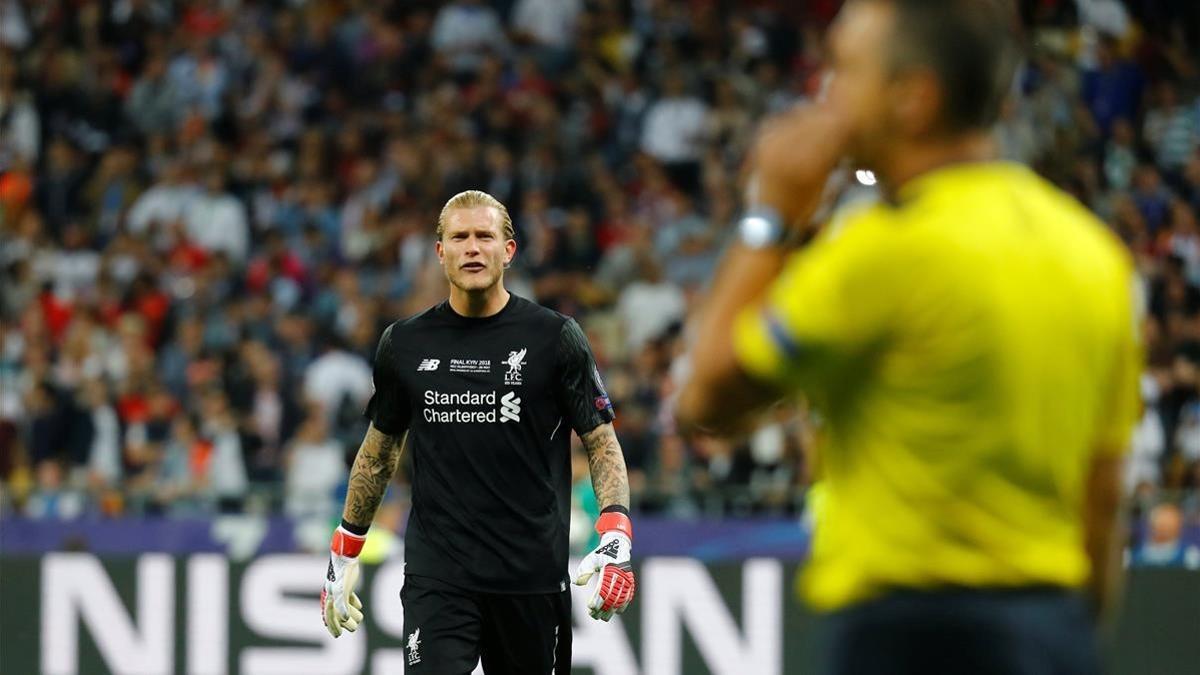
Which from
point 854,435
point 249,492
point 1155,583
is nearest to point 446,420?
point 854,435

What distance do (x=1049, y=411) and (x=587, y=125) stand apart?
55.8 ft

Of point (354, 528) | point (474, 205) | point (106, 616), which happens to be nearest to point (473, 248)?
point (474, 205)

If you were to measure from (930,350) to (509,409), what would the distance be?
163 inches

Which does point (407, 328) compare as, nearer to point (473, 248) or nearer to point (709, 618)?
point (473, 248)

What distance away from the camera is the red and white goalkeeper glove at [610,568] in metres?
6.63

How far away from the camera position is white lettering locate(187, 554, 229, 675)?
11125 millimetres

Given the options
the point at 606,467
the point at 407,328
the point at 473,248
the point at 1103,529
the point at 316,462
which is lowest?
the point at 1103,529

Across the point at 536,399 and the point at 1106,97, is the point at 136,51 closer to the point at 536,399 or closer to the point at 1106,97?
the point at 1106,97

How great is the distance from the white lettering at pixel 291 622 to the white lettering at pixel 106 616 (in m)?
0.47

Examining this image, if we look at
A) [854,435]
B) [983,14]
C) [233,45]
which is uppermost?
[233,45]

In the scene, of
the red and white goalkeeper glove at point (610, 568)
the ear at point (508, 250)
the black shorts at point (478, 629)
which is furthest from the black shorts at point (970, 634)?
the ear at point (508, 250)

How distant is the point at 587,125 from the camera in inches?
779

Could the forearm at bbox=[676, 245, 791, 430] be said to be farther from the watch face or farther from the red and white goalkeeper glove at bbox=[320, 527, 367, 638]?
the red and white goalkeeper glove at bbox=[320, 527, 367, 638]

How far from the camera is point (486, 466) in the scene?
688 cm
